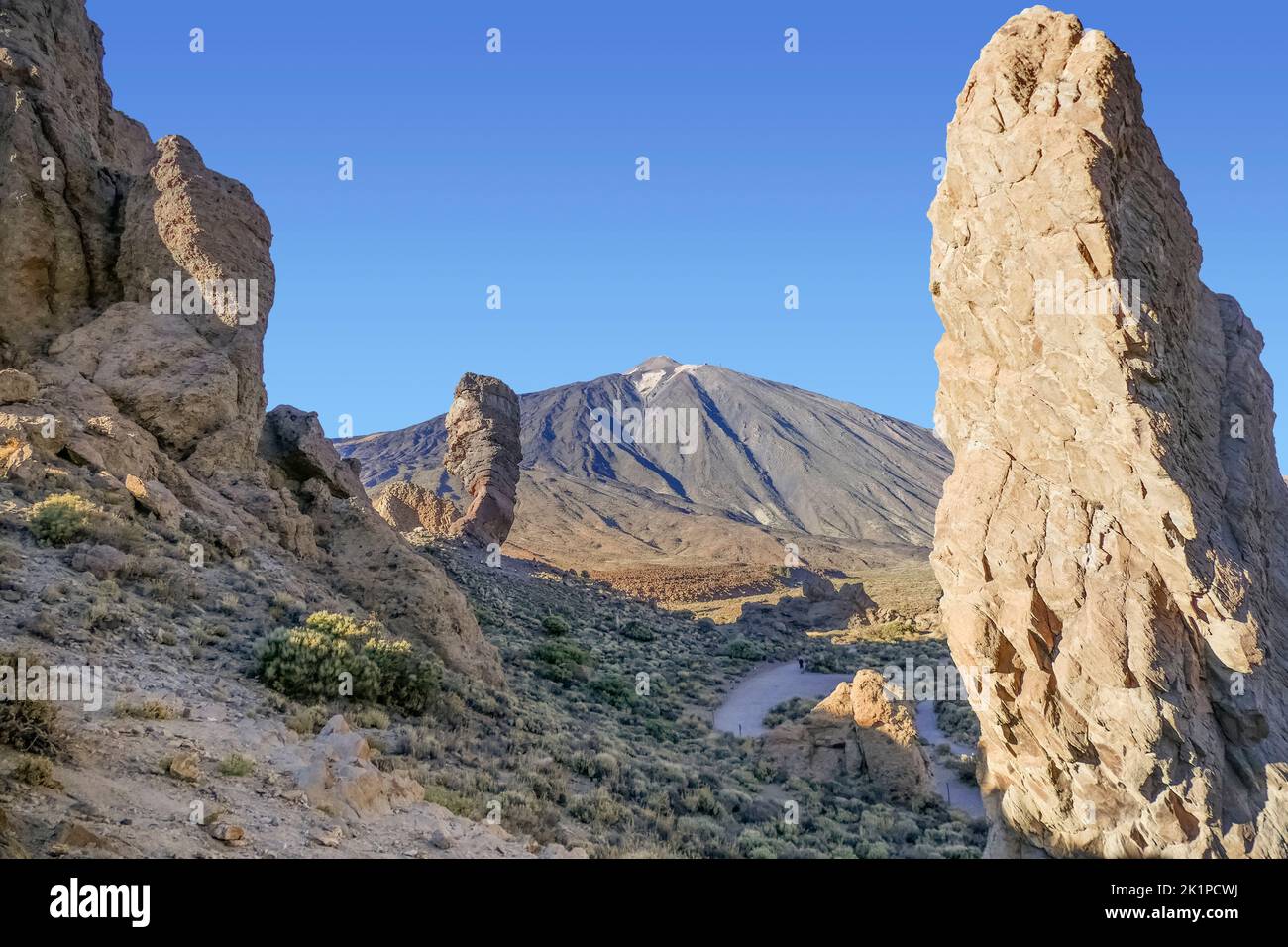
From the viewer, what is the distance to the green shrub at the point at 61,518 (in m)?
12.4

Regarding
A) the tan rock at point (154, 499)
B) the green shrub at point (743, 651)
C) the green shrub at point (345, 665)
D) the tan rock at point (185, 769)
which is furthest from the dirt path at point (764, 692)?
the tan rock at point (185, 769)

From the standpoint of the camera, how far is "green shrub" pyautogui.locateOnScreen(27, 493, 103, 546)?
12.4 m

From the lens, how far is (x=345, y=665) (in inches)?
486

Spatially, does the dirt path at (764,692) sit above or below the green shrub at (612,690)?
below

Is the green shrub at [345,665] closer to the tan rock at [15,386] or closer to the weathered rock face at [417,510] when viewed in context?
the tan rock at [15,386]

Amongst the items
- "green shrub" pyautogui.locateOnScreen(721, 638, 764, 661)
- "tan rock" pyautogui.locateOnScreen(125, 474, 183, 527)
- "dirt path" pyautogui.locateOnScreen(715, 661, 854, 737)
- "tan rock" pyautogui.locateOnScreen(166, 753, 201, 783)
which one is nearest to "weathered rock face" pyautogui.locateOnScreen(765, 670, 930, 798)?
"dirt path" pyautogui.locateOnScreen(715, 661, 854, 737)

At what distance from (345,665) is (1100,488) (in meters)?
10.4

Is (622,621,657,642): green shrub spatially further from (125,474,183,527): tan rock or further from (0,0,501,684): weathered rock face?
(125,474,183,527): tan rock

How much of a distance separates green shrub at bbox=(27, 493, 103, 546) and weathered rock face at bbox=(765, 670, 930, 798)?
14.6 m

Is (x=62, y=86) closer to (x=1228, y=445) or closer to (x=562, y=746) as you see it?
(x=562, y=746)

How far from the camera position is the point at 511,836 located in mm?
9062

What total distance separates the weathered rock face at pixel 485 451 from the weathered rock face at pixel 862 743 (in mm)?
29965
